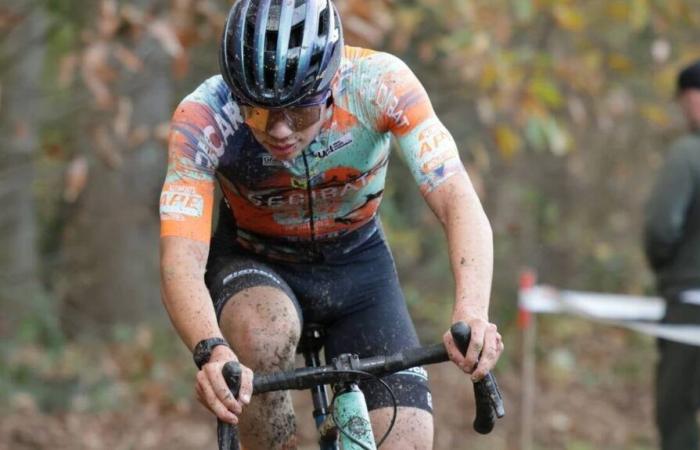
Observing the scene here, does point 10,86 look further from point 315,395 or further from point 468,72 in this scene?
point 315,395

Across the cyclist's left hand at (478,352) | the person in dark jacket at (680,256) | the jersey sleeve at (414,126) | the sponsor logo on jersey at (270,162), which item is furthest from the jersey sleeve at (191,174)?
the person in dark jacket at (680,256)

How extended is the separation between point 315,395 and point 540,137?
431 centimetres

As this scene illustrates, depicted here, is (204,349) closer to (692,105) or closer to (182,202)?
(182,202)

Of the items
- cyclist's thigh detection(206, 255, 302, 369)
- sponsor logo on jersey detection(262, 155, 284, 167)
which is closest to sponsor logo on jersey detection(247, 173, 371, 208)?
sponsor logo on jersey detection(262, 155, 284, 167)

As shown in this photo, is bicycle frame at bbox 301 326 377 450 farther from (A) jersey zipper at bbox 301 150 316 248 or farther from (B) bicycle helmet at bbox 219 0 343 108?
(B) bicycle helmet at bbox 219 0 343 108

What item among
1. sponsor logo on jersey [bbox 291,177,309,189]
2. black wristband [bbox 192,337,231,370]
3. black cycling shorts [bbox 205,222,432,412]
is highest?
sponsor logo on jersey [bbox 291,177,309,189]

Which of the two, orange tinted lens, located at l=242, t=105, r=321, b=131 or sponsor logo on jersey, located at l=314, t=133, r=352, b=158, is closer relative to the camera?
orange tinted lens, located at l=242, t=105, r=321, b=131

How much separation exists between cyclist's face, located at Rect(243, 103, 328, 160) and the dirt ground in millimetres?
4785

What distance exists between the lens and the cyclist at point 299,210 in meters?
3.63

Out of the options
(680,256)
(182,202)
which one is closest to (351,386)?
(182,202)

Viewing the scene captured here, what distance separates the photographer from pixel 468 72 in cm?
844

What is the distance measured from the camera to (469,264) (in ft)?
11.7

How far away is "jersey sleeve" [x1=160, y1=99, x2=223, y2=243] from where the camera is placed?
3.78m

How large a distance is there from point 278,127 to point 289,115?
0.05 m
